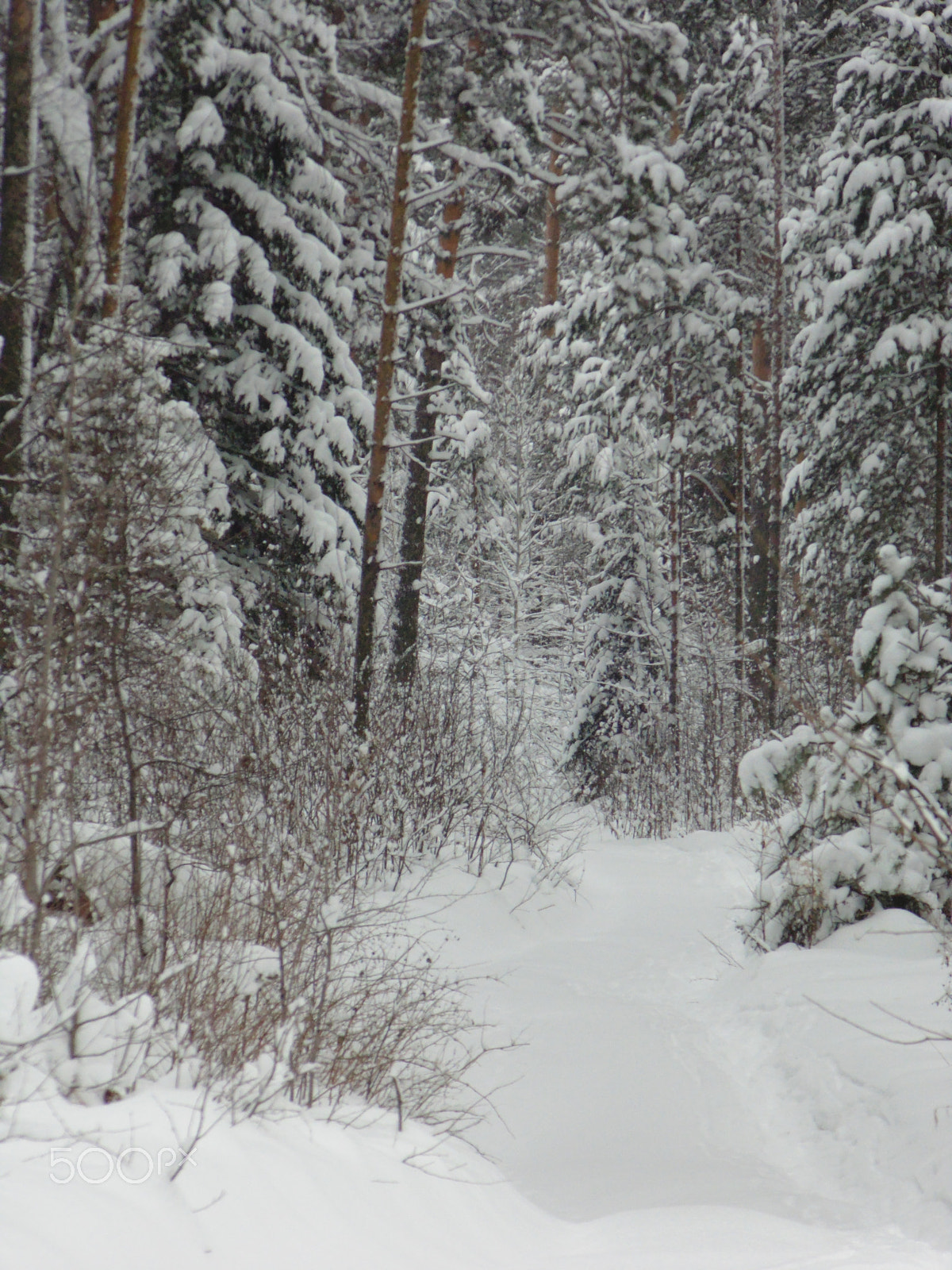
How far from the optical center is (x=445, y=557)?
22734 millimetres

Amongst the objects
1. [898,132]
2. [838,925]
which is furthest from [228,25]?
[838,925]

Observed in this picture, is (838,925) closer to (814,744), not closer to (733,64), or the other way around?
(814,744)

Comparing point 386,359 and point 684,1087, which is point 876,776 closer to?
point 684,1087

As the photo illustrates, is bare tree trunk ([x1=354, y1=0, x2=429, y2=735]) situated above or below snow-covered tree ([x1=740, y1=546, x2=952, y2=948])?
above

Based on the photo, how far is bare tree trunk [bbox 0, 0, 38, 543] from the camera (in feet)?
24.0

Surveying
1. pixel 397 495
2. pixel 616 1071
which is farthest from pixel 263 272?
pixel 616 1071

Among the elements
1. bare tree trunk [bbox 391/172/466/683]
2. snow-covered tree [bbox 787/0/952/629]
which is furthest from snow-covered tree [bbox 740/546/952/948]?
snow-covered tree [bbox 787/0/952/629]

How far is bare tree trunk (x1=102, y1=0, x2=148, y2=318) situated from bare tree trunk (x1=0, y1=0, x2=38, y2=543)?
2.61 feet

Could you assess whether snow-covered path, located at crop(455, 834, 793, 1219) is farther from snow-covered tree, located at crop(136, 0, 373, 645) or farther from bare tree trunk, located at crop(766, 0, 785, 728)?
bare tree trunk, located at crop(766, 0, 785, 728)

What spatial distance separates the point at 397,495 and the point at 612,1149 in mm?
12839

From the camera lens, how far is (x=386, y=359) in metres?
9.24

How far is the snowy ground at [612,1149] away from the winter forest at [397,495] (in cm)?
18

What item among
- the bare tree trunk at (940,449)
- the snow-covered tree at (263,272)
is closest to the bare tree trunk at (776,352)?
the bare tree trunk at (940,449)

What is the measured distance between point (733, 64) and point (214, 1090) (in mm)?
18618
